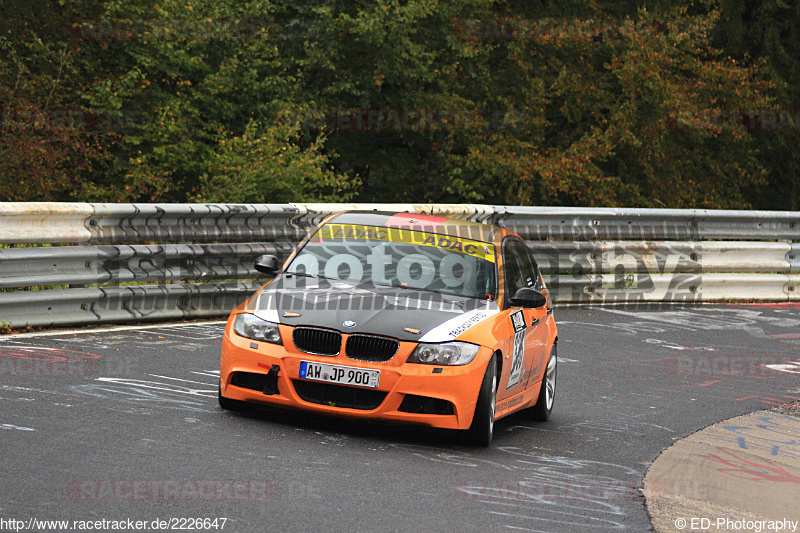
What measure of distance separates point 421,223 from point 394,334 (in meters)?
1.96

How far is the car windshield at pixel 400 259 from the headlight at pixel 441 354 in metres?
0.94

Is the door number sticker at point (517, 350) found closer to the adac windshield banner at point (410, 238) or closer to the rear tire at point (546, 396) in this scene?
the adac windshield banner at point (410, 238)

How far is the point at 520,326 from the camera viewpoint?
8.88 metres

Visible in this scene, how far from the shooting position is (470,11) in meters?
30.9

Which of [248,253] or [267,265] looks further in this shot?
[248,253]

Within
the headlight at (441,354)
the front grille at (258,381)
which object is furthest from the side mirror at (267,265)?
the headlight at (441,354)

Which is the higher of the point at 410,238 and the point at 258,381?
the point at 410,238

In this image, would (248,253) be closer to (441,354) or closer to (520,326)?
(520,326)

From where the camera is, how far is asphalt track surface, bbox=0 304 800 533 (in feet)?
19.4

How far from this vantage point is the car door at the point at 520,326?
8.65 m

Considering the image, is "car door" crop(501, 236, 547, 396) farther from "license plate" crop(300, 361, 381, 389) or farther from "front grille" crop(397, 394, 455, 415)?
"license plate" crop(300, 361, 381, 389)

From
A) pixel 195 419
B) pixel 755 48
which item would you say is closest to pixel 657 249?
pixel 195 419

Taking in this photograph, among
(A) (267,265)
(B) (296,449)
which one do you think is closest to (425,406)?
(B) (296,449)

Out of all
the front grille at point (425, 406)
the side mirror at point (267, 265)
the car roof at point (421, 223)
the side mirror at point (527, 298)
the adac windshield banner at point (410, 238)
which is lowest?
the front grille at point (425, 406)
